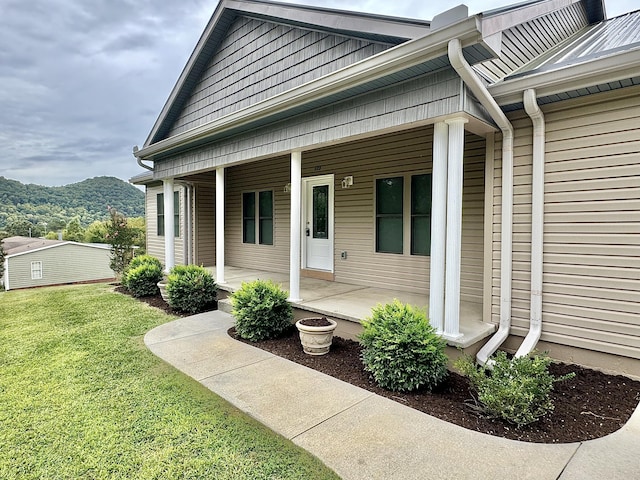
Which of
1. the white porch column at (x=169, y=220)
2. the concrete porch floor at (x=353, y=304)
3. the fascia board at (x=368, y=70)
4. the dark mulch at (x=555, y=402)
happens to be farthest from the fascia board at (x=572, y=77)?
the white porch column at (x=169, y=220)

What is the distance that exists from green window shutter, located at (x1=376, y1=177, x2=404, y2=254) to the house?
1.0 inches

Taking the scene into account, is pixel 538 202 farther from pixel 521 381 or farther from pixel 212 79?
pixel 212 79

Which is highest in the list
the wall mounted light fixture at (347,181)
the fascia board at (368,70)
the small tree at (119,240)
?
the fascia board at (368,70)

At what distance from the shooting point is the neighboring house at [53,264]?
2256 cm

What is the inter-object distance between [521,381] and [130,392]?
10.9ft

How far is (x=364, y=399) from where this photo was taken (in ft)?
10.4

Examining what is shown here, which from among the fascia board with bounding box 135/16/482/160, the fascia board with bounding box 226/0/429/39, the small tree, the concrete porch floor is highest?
the fascia board with bounding box 226/0/429/39

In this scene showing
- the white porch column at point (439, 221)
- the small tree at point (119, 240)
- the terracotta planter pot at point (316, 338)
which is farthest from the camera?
the small tree at point (119, 240)

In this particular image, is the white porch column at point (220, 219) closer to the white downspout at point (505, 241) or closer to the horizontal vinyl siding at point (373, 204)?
the horizontal vinyl siding at point (373, 204)

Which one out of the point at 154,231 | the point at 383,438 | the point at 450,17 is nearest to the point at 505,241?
the point at 450,17

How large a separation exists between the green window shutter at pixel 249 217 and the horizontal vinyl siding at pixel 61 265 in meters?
17.8

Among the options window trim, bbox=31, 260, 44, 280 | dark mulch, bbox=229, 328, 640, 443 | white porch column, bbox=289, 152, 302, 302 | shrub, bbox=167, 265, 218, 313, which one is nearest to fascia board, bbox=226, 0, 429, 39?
A: white porch column, bbox=289, 152, 302, 302

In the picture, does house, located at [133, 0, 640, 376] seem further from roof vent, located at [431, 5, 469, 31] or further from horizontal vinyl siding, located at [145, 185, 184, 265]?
horizontal vinyl siding, located at [145, 185, 184, 265]

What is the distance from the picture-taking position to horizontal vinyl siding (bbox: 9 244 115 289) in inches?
894
